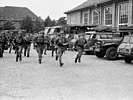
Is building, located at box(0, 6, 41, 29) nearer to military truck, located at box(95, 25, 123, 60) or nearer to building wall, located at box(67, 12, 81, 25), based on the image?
building wall, located at box(67, 12, 81, 25)

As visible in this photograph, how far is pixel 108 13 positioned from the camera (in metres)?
35.5

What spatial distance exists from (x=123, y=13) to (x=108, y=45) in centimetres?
1452

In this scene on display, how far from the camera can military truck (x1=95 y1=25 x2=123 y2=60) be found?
59.1ft

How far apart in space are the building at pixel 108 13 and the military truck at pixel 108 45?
10.8 m

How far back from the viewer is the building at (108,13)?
31297mm

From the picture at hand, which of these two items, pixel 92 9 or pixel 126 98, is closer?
pixel 126 98

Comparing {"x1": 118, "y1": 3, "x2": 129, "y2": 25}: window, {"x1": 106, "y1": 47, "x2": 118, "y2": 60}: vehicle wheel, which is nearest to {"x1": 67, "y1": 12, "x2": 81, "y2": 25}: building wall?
{"x1": 118, "y1": 3, "x2": 129, "y2": 25}: window

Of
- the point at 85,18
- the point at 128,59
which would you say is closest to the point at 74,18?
the point at 85,18

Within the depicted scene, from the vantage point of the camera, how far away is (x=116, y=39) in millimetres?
19344

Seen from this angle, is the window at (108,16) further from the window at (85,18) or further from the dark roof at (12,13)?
the dark roof at (12,13)

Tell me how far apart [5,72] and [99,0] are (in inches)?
1090

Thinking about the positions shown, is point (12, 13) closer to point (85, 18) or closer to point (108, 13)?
point (85, 18)

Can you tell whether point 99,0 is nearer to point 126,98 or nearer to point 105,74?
point 105,74

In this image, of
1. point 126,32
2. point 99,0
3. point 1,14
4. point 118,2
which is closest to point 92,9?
point 99,0
